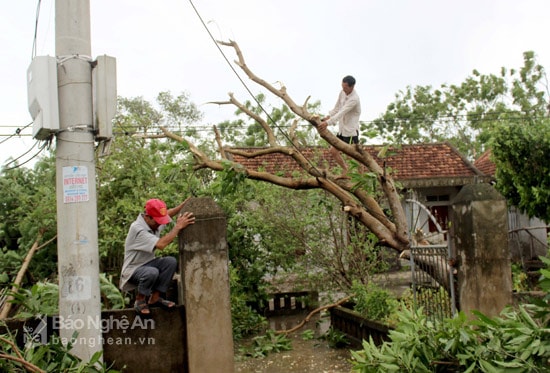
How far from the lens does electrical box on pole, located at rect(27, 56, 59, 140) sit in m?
4.93

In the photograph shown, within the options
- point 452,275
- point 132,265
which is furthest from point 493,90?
point 132,265

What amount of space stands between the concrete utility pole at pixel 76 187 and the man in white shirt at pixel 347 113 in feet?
12.9

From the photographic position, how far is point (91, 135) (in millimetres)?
5148

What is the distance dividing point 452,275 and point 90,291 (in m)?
4.27

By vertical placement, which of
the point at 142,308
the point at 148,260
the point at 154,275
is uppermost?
the point at 148,260

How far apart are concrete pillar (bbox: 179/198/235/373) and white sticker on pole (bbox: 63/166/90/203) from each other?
160 centimetres

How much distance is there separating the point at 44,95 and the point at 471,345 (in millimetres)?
4235

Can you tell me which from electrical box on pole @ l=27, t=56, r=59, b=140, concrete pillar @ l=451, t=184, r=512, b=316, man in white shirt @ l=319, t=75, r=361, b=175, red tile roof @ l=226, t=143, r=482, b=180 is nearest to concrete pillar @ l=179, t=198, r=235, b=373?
electrical box on pole @ l=27, t=56, r=59, b=140

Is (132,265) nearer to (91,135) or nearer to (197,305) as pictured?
(197,305)

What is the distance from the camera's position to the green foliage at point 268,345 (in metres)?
9.31

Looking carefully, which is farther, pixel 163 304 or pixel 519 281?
pixel 519 281

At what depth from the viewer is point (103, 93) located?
5.12m

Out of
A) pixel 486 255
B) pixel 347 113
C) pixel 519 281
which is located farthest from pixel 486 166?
pixel 486 255

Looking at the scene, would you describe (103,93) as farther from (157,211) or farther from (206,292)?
(206,292)
